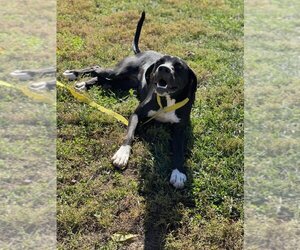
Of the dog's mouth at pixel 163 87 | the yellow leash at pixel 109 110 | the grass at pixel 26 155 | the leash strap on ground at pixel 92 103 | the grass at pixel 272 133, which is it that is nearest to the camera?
the grass at pixel 26 155

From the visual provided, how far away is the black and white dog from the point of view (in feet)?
15.2

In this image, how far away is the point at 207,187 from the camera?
4.39 m

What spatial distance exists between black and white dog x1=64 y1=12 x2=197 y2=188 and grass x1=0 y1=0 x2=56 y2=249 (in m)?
0.65

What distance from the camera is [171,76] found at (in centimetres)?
463

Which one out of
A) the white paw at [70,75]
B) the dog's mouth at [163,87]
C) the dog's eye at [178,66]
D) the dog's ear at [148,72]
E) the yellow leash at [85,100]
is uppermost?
the dog's eye at [178,66]

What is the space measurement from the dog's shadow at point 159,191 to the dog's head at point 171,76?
491 millimetres

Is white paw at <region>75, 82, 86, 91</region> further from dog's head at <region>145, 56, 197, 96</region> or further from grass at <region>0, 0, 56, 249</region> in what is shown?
dog's head at <region>145, 56, 197, 96</region>

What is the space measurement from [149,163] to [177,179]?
375 millimetres

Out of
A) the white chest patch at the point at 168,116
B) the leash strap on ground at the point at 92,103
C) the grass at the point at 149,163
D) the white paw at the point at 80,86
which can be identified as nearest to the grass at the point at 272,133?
the grass at the point at 149,163

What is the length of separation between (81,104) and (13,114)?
2.36 ft

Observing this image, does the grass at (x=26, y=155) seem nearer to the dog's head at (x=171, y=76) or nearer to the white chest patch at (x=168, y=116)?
the white chest patch at (x=168, y=116)

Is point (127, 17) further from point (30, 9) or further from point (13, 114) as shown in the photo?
point (13, 114)

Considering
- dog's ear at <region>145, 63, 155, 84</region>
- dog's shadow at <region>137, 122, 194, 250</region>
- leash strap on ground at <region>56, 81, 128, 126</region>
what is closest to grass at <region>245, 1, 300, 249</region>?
dog's shadow at <region>137, 122, 194, 250</region>

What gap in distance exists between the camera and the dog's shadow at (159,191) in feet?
12.9
